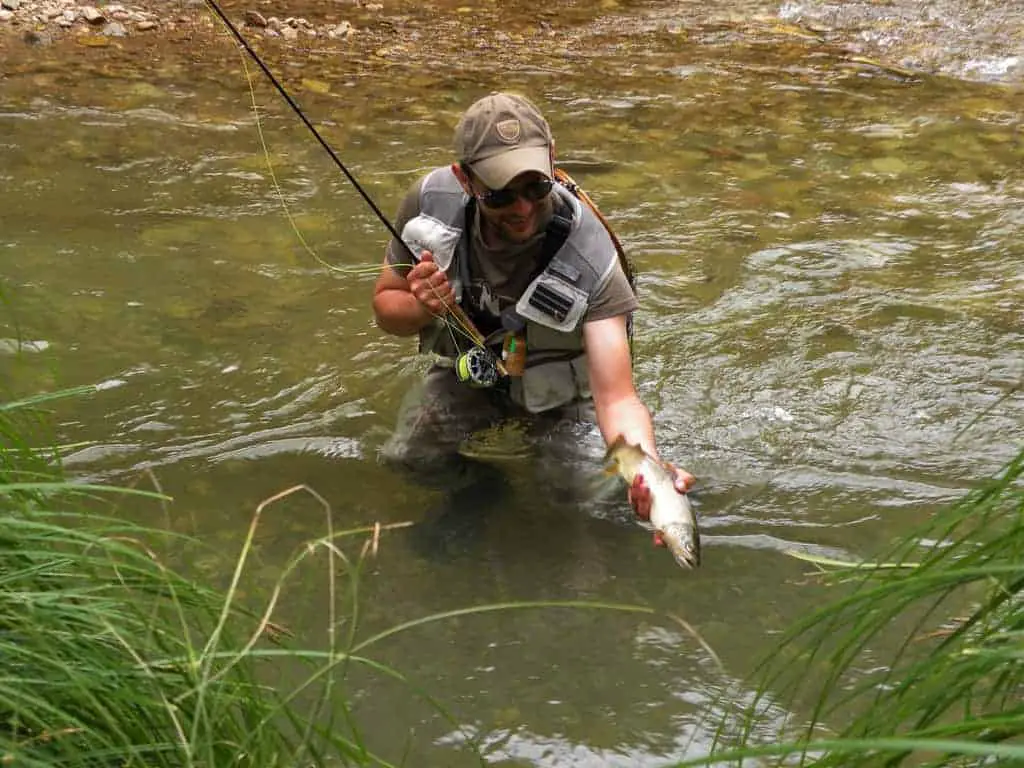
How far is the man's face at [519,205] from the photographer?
409 cm

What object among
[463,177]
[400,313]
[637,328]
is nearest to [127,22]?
[637,328]

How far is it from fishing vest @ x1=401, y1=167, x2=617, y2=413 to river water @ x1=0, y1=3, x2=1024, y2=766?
51 cm

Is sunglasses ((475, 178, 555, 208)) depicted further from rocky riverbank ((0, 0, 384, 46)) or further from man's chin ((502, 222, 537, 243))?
rocky riverbank ((0, 0, 384, 46))

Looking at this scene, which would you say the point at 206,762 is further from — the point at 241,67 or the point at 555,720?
the point at 241,67

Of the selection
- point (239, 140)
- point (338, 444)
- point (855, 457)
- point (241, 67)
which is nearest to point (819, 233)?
point (855, 457)

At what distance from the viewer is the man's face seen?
161 inches

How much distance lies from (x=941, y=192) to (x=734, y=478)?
393 centimetres

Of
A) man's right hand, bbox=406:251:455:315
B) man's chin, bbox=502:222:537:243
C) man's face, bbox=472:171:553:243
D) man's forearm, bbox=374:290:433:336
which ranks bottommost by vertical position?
man's forearm, bbox=374:290:433:336

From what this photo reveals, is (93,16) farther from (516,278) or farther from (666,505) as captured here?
A: (666,505)

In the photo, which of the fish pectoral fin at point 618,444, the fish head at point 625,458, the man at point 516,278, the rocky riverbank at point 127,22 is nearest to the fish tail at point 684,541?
the fish head at point 625,458

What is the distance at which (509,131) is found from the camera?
13.1 ft

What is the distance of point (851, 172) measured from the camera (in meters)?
8.60

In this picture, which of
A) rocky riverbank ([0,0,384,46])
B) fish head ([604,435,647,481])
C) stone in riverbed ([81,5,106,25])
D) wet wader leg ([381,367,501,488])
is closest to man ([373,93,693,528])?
wet wader leg ([381,367,501,488])

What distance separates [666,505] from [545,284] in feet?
3.53
